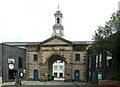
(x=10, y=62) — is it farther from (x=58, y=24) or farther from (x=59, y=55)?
(x=58, y=24)

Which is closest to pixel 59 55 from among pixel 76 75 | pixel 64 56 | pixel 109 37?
pixel 64 56

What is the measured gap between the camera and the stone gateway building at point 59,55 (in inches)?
3157

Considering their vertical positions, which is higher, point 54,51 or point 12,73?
point 54,51

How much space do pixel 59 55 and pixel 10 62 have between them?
611 inches

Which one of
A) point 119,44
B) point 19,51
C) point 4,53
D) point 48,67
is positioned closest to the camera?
point 119,44

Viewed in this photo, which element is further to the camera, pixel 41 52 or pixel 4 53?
pixel 41 52

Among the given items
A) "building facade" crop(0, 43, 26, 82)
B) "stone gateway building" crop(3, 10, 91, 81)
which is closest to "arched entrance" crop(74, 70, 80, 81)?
"stone gateway building" crop(3, 10, 91, 81)

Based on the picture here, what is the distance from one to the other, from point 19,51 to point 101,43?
1594 inches

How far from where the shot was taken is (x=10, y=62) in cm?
6925

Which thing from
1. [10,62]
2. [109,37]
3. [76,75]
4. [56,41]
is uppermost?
[56,41]

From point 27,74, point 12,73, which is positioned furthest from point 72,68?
point 12,73

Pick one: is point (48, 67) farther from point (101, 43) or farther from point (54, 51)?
point (101, 43)

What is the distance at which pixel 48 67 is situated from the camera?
81.4 metres

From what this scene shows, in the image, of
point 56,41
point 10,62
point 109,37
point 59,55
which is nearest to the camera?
point 109,37
